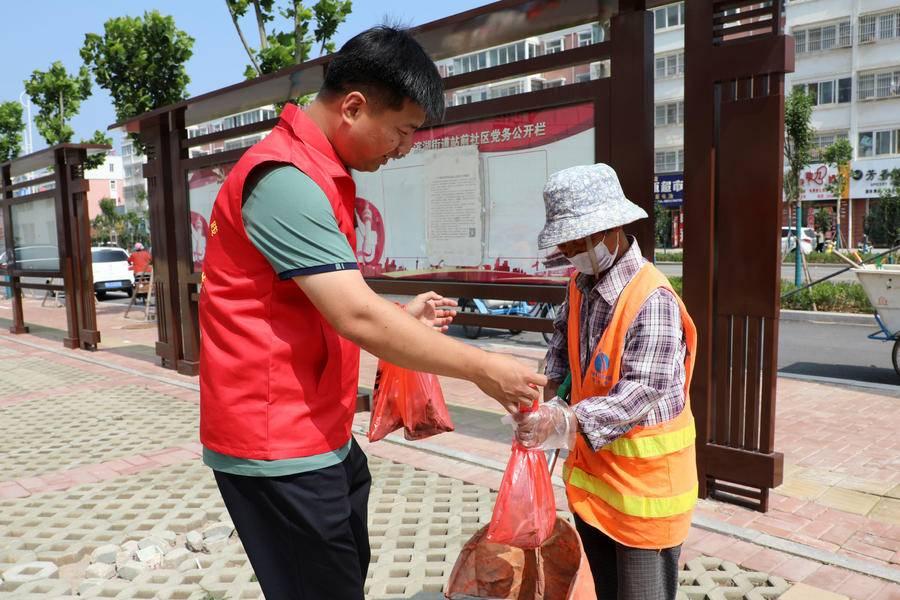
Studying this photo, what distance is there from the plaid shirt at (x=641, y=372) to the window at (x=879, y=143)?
36755mm

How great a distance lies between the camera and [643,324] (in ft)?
6.06

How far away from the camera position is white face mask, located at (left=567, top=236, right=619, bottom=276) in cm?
197

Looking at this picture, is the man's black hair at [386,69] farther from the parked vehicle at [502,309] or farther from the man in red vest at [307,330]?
the parked vehicle at [502,309]

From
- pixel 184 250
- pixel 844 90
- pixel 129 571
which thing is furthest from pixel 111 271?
pixel 844 90

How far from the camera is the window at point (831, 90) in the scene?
110 feet

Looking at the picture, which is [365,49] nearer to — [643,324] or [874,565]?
[643,324]

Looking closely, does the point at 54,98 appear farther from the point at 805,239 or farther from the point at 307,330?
the point at 805,239

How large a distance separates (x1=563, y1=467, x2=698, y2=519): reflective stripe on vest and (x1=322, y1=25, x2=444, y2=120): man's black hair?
1078 millimetres

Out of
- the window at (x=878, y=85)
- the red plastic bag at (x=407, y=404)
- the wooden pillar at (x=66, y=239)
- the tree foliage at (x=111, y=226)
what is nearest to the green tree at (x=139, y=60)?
the wooden pillar at (x=66, y=239)

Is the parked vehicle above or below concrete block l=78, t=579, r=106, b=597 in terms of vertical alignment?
above

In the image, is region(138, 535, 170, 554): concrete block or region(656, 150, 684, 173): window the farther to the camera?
region(656, 150, 684, 173): window

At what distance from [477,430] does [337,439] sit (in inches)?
160

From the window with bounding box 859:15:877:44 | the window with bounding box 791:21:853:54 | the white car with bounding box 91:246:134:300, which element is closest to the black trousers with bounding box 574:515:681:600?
the white car with bounding box 91:246:134:300

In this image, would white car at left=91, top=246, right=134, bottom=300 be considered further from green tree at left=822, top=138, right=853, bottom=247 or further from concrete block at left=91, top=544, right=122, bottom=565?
green tree at left=822, top=138, right=853, bottom=247
